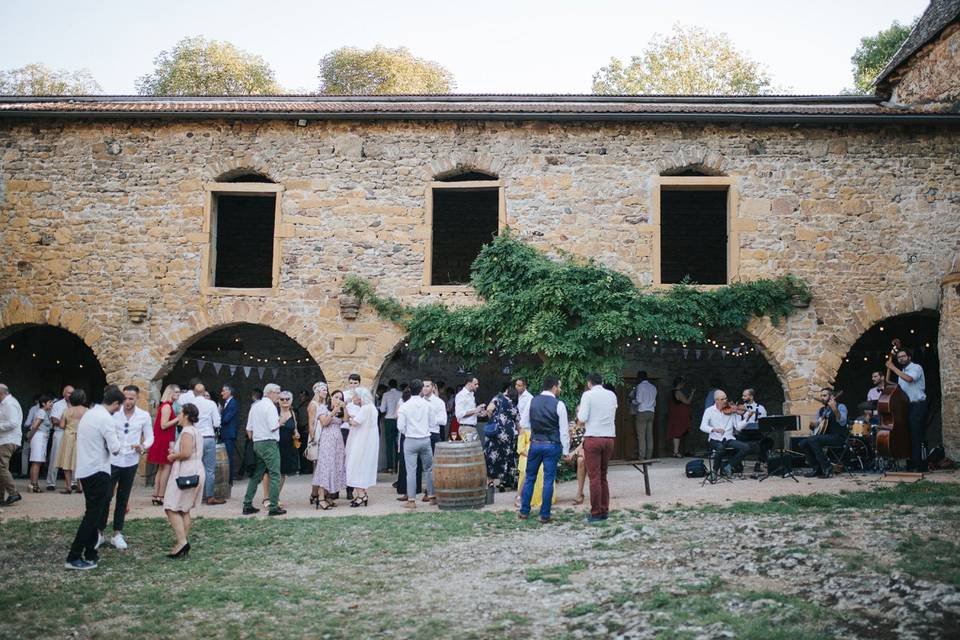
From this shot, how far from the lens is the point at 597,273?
42.4ft

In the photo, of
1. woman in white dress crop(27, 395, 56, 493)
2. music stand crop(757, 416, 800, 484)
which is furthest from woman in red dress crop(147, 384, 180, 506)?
music stand crop(757, 416, 800, 484)

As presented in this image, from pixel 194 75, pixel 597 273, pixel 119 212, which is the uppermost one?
pixel 194 75

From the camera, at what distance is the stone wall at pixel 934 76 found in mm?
14047

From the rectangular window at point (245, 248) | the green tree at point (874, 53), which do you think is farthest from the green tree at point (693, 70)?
the rectangular window at point (245, 248)

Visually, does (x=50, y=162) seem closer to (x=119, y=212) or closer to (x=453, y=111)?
(x=119, y=212)

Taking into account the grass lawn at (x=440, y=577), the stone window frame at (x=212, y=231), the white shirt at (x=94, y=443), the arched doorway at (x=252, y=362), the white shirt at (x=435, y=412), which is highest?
the stone window frame at (x=212, y=231)

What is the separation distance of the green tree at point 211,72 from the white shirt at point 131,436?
2310 cm

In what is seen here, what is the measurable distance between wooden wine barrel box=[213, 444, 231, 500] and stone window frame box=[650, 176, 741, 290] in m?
6.73

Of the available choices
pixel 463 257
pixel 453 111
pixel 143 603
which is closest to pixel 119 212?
pixel 453 111

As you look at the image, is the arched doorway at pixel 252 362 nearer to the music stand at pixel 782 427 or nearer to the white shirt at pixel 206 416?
the white shirt at pixel 206 416

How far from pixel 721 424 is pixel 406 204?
5.79m

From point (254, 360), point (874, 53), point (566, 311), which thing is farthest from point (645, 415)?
point (874, 53)

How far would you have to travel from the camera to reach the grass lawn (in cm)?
557

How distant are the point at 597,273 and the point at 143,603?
838 centimetres
